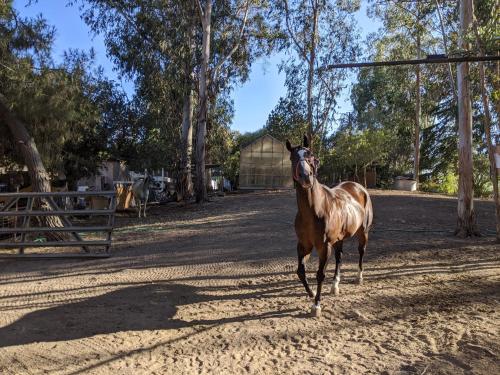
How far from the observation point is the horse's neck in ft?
17.9

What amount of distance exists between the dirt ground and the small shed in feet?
66.2

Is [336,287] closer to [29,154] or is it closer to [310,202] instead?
[310,202]

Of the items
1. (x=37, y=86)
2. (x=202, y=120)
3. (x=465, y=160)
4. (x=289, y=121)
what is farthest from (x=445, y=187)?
(x=37, y=86)

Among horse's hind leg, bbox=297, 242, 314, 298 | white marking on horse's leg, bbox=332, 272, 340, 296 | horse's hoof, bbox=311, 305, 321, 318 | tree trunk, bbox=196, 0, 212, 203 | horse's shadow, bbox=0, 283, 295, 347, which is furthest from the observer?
tree trunk, bbox=196, 0, 212, 203

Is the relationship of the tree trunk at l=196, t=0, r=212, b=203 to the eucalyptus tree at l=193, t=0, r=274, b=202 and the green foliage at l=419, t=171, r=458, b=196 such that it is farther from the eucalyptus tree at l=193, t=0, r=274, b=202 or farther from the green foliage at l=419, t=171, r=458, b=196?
the green foliage at l=419, t=171, r=458, b=196

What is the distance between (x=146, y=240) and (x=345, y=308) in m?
6.75

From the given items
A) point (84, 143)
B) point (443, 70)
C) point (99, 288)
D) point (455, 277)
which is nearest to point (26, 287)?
point (99, 288)

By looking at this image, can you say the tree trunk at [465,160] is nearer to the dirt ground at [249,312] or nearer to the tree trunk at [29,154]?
the dirt ground at [249,312]

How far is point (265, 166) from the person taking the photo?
3055cm

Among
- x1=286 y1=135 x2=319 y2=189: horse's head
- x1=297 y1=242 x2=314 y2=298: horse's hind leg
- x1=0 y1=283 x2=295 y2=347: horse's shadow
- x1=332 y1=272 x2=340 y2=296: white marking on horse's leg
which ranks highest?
x1=286 y1=135 x2=319 y2=189: horse's head

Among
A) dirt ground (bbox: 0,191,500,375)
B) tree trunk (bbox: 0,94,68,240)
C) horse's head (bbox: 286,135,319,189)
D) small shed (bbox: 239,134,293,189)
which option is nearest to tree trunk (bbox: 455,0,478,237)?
dirt ground (bbox: 0,191,500,375)

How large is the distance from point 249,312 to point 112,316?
5.51 feet

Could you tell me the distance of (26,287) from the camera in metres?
7.11

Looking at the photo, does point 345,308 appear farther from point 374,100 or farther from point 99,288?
point 374,100
